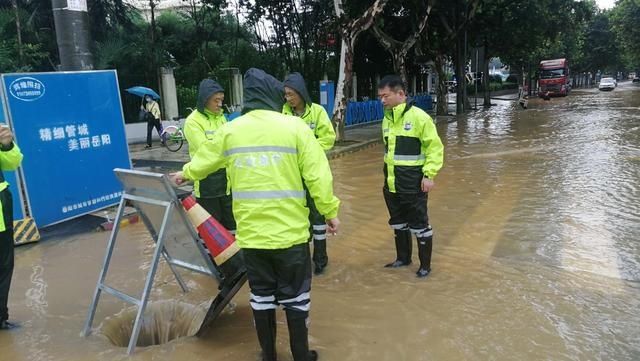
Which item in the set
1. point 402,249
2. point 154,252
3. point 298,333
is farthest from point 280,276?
point 402,249

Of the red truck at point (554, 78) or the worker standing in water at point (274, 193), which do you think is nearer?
the worker standing in water at point (274, 193)

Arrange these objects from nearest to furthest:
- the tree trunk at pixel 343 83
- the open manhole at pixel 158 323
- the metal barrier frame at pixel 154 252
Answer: the metal barrier frame at pixel 154 252 < the open manhole at pixel 158 323 < the tree trunk at pixel 343 83

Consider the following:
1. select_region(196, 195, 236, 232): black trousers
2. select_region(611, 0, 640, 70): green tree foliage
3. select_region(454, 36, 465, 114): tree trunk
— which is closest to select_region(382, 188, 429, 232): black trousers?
select_region(196, 195, 236, 232): black trousers

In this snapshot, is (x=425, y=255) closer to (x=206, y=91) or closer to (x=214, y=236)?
(x=214, y=236)

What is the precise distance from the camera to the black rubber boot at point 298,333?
10.6 feet

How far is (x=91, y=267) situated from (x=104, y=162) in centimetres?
228

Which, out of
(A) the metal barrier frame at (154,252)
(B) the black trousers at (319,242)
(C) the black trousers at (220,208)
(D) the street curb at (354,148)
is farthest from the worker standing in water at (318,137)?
(D) the street curb at (354,148)

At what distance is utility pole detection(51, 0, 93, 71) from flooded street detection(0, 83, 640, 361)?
2234mm

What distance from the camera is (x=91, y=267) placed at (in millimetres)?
5598

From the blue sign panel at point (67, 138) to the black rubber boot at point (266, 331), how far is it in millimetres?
4508

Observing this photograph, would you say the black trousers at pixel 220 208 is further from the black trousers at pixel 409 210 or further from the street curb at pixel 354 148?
the street curb at pixel 354 148

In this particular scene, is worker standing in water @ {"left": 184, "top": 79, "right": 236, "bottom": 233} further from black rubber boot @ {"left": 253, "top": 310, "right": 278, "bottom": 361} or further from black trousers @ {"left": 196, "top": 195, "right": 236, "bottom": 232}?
black rubber boot @ {"left": 253, "top": 310, "right": 278, "bottom": 361}

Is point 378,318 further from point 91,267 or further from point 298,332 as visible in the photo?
point 91,267

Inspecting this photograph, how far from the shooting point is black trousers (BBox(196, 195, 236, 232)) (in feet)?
15.9
